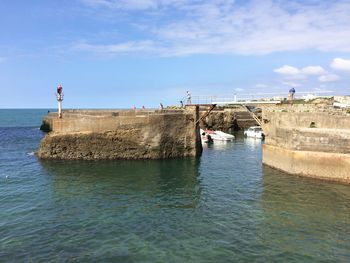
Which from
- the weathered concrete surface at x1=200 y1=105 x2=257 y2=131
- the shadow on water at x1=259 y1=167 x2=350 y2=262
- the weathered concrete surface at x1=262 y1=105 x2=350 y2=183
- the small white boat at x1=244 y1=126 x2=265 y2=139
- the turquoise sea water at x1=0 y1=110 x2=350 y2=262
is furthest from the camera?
the weathered concrete surface at x1=200 y1=105 x2=257 y2=131

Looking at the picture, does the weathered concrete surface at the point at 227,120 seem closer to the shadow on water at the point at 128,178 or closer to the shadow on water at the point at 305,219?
the shadow on water at the point at 128,178

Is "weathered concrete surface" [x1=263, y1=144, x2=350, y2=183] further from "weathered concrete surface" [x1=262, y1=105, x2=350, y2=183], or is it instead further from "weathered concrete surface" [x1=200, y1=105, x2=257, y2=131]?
"weathered concrete surface" [x1=200, y1=105, x2=257, y2=131]

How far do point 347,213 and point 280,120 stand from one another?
1245cm

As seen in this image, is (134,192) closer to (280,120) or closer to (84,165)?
(84,165)

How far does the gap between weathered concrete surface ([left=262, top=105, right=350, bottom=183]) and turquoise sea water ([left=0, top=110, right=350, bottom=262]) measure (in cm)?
102

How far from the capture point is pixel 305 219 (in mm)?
16609

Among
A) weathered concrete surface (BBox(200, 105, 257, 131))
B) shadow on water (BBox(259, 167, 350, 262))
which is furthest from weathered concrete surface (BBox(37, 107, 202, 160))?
weathered concrete surface (BBox(200, 105, 257, 131))

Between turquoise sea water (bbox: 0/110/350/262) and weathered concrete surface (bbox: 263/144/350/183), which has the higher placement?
weathered concrete surface (bbox: 263/144/350/183)

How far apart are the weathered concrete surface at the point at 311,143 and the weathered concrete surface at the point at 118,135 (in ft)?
26.7

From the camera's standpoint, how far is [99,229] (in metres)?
15.5

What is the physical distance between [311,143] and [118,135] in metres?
16.2

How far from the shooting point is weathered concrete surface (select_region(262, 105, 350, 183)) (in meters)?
22.7

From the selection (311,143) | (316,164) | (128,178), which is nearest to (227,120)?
(311,143)

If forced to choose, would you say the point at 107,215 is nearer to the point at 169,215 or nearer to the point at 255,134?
the point at 169,215
